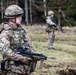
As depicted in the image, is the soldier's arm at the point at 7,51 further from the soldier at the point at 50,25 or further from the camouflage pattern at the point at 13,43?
the soldier at the point at 50,25

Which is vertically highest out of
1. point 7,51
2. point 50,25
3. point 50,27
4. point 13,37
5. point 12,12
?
point 12,12

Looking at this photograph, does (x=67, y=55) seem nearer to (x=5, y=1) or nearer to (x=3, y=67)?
(x=3, y=67)

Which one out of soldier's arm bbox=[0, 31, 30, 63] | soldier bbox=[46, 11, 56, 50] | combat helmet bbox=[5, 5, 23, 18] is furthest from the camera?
soldier bbox=[46, 11, 56, 50]

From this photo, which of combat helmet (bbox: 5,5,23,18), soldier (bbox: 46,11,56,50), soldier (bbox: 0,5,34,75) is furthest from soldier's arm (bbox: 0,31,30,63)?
soldier (bbox: 46,11,56,50)

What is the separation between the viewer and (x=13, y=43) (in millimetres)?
6207

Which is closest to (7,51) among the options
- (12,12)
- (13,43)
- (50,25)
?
(13,43)

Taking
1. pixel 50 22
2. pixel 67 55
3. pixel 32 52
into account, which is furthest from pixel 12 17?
pixel 50 22

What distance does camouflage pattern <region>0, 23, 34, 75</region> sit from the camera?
5973mm

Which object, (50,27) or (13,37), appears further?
(50,27)

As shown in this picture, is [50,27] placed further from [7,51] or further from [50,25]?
[7,51]

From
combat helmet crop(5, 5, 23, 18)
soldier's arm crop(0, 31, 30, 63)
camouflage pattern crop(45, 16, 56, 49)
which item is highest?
combat helmet crop(5, 5, 23, 18)

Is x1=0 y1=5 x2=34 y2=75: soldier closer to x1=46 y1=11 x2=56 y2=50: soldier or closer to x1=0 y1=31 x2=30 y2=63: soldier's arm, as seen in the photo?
x1=0 y1=31 x2=30 y2=63: soldier's arm

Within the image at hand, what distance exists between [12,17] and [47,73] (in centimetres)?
505

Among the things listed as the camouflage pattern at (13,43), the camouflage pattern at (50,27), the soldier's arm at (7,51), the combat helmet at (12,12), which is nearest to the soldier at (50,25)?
the camouflage pattern at (50,27)
